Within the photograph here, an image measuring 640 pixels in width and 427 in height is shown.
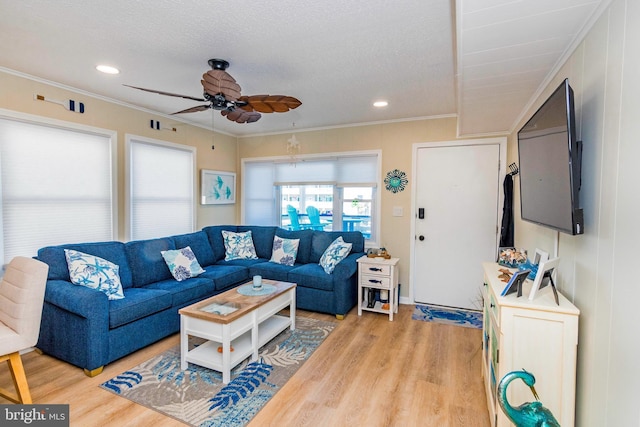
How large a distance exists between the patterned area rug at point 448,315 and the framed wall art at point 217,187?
3.34m

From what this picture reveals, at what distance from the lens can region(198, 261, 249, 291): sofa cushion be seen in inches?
142

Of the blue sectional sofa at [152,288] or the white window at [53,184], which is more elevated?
the white window at [53,184]

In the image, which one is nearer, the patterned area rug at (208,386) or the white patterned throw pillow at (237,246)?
the patterned area rug at (208,386)

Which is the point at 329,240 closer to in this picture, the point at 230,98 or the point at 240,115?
the point at 240,115

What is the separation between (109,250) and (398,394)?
→ 9.73ft

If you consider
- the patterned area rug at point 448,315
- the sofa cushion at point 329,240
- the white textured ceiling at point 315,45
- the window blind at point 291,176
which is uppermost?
the white textured ceiling at point 315,45

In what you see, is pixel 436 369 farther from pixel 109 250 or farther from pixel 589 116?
pixel 109 250

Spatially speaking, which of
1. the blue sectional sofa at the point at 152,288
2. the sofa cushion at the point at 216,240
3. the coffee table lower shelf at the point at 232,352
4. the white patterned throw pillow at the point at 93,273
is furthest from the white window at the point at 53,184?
the coffee table lower shelf at the point at 232,352

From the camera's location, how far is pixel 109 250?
→ 306cm

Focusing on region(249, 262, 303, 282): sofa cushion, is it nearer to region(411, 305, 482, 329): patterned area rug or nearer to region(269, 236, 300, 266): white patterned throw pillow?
region(269, 236, 300, 266): white patterned throw pillow

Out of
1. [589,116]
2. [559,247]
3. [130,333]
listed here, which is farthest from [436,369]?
[130,333]

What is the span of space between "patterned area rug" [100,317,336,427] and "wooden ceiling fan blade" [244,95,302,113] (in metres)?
2.08

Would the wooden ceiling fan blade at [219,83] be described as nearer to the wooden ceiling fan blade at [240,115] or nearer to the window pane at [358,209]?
the wooden ceiling fan blade at [240,115]

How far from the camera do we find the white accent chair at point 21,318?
188 centimetres
